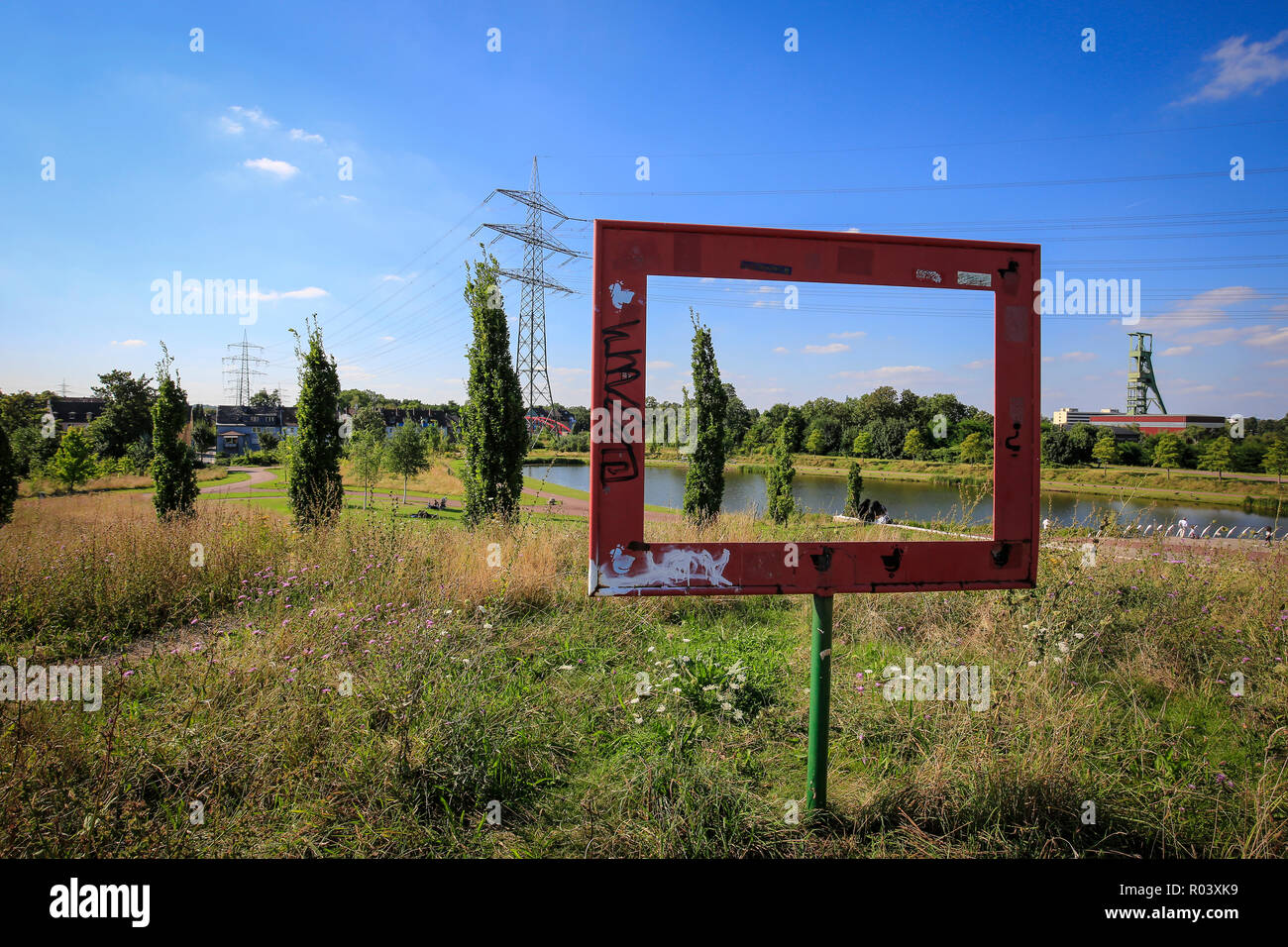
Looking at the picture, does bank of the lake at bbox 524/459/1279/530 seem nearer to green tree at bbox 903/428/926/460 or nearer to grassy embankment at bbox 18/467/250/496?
green tree at bbox 903/428/926/460

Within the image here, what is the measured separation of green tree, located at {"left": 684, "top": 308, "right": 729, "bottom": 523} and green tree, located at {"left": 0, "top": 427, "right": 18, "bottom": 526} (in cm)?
1355

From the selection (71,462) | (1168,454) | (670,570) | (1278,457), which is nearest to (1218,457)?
(1168,454)

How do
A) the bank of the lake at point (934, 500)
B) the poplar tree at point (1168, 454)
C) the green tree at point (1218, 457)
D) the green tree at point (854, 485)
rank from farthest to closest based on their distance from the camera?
the green tree at point (1218, 457) → the poplar tree at point (1168, 454) → the green tree at point (854, 485) → the bank of the lake at point (934, 500)

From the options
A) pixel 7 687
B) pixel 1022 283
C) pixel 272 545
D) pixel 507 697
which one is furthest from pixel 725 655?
pixel 272 545

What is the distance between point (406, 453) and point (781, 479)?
17.8m

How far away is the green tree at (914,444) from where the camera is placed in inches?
199

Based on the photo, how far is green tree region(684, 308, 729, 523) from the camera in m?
10.8

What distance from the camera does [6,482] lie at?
34.3 feet

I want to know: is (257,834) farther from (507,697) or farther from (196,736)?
(507,697)

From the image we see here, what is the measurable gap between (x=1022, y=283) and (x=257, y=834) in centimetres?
432

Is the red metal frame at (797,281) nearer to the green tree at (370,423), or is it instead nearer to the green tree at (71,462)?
the green tree at (370,423)

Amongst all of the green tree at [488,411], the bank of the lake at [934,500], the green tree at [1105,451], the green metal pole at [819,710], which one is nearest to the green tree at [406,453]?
the bank of the lake at [934,500]

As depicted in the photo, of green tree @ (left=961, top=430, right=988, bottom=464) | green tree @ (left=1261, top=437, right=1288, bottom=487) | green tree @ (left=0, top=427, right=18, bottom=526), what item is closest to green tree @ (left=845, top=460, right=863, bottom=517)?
green tree @ (left=1261, top=437, right=1288, bottom=487)

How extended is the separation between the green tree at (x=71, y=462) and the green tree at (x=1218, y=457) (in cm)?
4088
